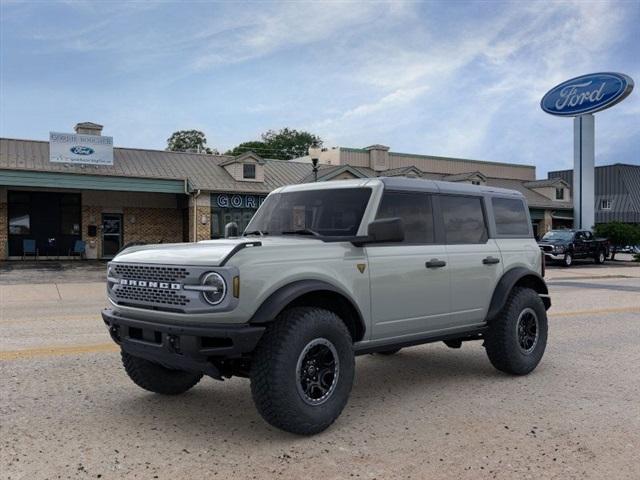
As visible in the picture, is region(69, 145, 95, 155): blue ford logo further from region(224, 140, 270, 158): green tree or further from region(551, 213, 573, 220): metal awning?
region(224, 140, 270, 158): green tree

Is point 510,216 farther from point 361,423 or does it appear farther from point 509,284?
point 361,423

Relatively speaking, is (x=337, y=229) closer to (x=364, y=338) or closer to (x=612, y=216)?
(x=364, y=338)

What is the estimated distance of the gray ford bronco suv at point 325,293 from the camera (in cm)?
420

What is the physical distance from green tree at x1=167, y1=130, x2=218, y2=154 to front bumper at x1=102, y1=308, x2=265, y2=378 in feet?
224

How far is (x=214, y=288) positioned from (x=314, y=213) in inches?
66.8

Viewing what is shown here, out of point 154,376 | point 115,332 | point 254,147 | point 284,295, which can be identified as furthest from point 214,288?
point 254,147

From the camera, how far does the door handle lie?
18.0 ft

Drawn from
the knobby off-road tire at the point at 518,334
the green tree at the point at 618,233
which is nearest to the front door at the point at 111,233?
the knobby off-road tire at the point at 518,334

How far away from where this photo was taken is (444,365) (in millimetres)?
6980

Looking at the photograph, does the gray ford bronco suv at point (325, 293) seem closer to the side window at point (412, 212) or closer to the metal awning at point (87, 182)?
the side window at point (412, 212)

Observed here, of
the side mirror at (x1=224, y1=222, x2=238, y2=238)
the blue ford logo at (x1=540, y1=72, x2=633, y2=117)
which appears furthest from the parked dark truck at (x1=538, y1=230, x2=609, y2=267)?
the side mirror at (x1=224, y1=222, x2=238, y2=238)

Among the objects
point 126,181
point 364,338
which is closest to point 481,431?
point 364,338

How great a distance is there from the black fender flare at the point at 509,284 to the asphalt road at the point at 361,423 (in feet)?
2.52

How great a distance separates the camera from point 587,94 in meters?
36.8
